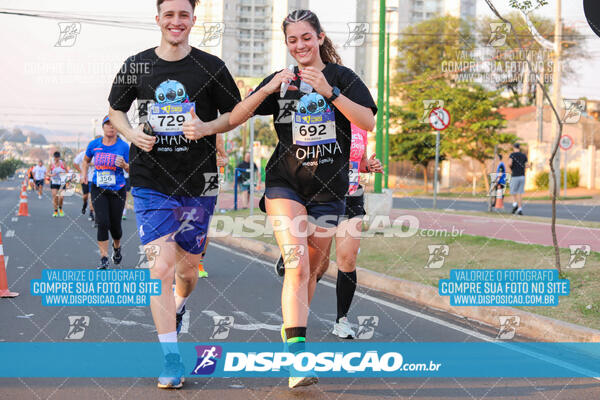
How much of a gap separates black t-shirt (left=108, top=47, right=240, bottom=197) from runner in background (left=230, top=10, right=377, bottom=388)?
0.80 ft

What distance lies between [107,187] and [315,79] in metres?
5.69

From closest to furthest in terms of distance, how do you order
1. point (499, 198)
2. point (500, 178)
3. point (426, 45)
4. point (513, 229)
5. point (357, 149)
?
point (357, 149) < point (513, 229) < point (500, 178) < point (499, 198) < point (426, 45)

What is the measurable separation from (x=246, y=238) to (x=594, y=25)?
997 cm

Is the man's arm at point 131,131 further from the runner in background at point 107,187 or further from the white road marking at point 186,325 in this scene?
the runner in background at point 107,187

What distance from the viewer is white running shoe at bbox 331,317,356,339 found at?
5.82 metres

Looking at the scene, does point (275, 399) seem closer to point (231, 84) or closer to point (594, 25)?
point (231, 84)

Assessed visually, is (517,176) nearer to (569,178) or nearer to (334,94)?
(334,94)

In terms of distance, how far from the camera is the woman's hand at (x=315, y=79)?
413cm

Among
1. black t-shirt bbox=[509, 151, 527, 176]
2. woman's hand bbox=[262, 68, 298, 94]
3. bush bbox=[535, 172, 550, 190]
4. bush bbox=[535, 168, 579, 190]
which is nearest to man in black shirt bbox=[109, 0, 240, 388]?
woman's hand bbox=[262, 68, 298, 94]

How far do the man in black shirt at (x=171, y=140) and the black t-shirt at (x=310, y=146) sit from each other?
0.33 m

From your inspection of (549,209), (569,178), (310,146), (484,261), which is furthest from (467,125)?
(310,146)

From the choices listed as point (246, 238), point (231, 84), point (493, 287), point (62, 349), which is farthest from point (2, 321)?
point (246, 238)

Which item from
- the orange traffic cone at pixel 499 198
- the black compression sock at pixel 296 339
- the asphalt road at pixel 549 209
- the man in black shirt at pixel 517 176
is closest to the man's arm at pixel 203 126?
the black compression sock at pixel 296 339

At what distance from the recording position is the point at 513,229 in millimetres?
14461
